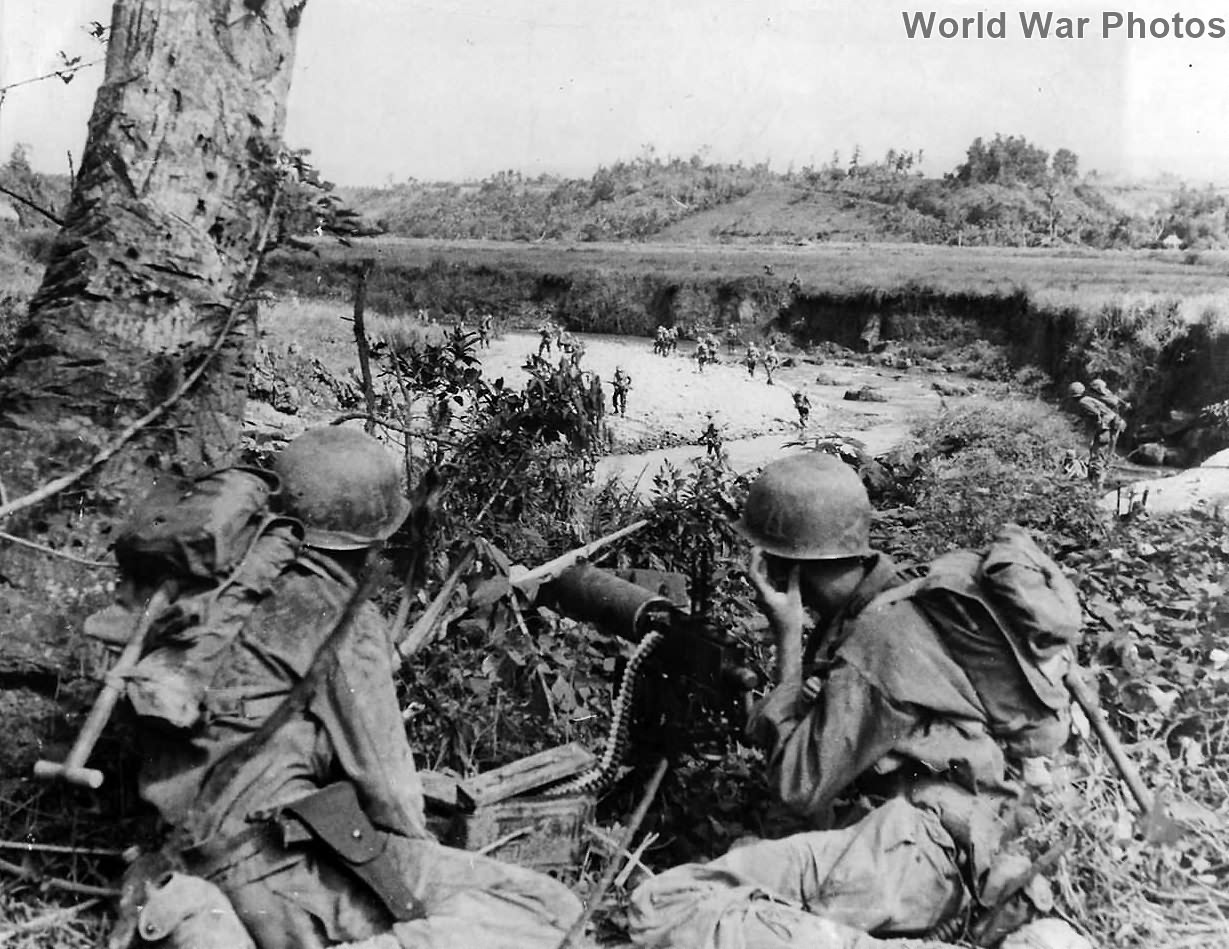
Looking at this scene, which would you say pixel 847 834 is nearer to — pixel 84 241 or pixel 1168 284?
pixel 84 241

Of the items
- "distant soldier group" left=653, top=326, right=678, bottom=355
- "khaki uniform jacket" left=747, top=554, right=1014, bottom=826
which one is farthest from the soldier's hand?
"distant soldier group" left=653, top=326, right=678, bottom=355

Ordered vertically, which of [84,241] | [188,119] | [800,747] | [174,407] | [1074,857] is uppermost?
[188,119]

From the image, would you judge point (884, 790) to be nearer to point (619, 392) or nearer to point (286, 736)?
point (286, 736)

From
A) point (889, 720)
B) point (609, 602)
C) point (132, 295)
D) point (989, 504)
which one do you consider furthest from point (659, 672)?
point (989, 504)

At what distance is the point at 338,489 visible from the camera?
10.6 ft

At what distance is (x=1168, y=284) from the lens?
21.6m

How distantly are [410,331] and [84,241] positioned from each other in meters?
13.8

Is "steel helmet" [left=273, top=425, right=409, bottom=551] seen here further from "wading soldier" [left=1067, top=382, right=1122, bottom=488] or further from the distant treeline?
the distant treeline

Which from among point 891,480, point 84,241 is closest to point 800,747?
point 84,241

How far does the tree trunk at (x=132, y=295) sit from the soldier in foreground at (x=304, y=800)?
1.54 metres

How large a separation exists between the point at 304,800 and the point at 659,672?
1.81 metres

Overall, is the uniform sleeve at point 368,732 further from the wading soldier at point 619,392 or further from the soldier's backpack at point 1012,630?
the wading soldier at point 619,392

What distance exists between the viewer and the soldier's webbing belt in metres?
2.90

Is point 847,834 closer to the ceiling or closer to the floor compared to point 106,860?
closer to the ceiling
